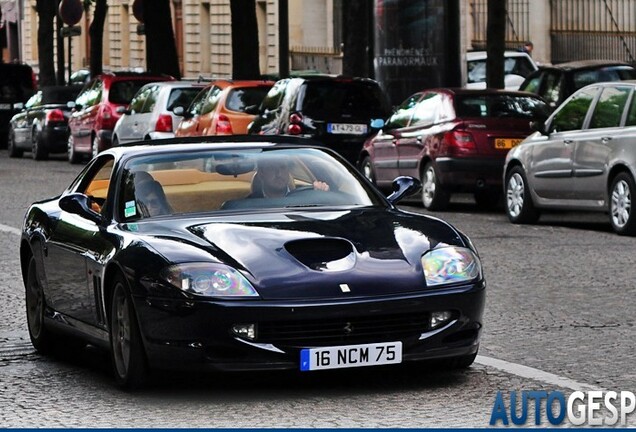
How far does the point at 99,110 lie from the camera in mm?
34656

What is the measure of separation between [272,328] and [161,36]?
32074mm

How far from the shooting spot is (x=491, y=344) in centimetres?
1019

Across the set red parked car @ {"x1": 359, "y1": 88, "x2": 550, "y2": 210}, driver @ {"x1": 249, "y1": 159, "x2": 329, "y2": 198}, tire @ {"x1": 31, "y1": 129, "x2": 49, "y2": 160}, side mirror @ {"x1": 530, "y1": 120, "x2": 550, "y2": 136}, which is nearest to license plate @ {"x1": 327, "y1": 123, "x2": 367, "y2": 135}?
red parked car @ {"x1": 359, "y1": 88, "x2": 550, "y2": 210}

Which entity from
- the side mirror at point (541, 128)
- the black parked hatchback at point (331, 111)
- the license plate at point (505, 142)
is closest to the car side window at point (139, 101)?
the black parked hatchback at point (331, 111)

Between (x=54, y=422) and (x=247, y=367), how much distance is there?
3.09 feet

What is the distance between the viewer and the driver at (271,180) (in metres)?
9.73

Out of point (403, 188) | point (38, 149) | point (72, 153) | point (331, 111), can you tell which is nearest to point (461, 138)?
point (331, 111)

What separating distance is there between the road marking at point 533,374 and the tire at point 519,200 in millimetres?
10445

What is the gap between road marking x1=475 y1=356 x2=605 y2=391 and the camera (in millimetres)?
8508

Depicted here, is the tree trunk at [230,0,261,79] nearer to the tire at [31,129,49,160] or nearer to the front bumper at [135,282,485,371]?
the tire at [31,129,49,160]

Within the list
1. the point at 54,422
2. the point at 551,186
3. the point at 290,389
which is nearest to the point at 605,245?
the point at 551,186

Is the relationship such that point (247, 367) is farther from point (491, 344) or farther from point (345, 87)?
point (345, 87)

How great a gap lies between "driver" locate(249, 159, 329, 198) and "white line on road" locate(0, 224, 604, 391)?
1272 millimetres

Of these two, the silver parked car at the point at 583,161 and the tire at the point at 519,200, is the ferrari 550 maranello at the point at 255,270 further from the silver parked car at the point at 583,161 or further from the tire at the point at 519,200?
the tire at the point at 519,200
